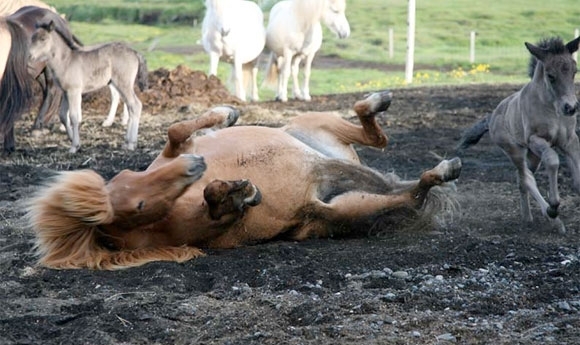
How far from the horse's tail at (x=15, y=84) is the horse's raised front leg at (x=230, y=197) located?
6548 millimetres

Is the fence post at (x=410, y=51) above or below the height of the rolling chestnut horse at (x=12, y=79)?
below

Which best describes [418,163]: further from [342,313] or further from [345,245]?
[342,313]

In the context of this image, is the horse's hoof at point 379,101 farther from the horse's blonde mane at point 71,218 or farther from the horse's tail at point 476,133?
the horse's blonde mane at point 71,218

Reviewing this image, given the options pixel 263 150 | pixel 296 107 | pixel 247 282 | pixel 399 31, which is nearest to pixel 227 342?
pixel 247 282

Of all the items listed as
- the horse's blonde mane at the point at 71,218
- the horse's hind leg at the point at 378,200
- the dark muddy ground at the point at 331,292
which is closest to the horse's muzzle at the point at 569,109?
the dark muddy ground at the point at 331,292

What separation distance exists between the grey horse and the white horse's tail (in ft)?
45.3

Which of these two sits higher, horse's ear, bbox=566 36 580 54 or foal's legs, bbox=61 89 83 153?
horse's ear, bbox=566 36 580 54

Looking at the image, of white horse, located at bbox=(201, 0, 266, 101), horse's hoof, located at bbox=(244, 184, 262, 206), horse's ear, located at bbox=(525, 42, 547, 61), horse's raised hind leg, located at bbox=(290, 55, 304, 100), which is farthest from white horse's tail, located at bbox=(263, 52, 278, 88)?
horse's hoof, located at bbox=(244, 184, 262, 206)

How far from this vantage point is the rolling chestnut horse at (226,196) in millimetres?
5988

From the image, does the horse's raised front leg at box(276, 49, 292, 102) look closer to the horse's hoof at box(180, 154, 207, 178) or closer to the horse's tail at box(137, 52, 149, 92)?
the horse's tail at box(137, 52, 149, 92)

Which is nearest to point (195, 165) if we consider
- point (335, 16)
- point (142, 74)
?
point (142, 74)

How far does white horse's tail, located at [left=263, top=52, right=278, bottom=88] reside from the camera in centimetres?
2169

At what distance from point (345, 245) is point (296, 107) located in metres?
11.5

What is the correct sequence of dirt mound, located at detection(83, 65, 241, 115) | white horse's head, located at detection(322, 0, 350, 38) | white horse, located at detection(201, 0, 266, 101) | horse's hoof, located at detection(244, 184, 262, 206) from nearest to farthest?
horse's hoof, located at detection(244, 184, 262, 206) < dirt mound, located at detection(83, 65, 241, 115) < white horse, located at detection(201, 0, 266, 101) < white horse's head, located at detection(322, 0, 350, 38)
